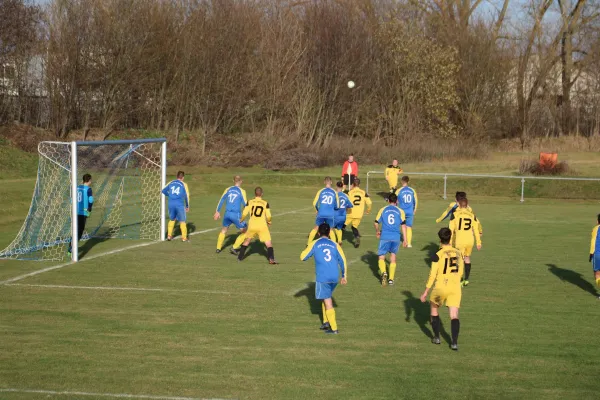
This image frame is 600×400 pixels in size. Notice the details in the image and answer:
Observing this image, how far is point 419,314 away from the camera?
1312 centimetres

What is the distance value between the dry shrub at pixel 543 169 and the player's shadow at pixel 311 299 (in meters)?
27.1

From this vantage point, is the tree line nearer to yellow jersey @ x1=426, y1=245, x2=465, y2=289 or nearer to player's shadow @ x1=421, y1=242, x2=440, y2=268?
player's shadow @ x1=421, y1=242, x2=440, y2=268

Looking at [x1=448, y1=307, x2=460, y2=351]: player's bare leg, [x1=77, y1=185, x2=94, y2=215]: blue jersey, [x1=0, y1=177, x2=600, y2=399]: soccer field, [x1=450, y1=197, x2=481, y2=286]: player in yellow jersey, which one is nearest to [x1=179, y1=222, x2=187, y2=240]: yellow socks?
[x1=0, y1=177, x2=600, y2=399]: soccer field

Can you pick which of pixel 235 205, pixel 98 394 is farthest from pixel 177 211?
pixel 98 394

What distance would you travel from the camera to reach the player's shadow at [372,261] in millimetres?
17211

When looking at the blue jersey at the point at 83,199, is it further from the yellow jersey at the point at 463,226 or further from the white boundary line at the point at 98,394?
the white boundary line at the point at 98,394

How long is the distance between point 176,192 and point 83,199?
2.47m

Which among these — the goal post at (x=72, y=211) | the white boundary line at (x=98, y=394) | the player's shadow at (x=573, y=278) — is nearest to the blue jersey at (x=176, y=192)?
the goal post at (x=72, y=211)

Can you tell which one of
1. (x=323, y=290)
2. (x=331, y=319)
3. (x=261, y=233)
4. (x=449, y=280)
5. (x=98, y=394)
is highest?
(x=449, y=280)

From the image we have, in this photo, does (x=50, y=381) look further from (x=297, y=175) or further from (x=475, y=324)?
(x=297, y=175)

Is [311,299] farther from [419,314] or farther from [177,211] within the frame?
[177,211]

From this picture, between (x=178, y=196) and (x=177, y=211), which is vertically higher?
(x=178, y=196)

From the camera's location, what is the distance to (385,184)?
131 feet

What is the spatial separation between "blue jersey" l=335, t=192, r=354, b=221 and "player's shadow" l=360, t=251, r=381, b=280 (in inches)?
46.2
